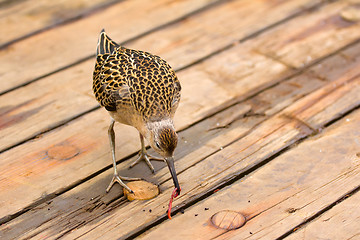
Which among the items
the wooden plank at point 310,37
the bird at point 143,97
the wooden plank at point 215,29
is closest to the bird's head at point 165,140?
the bird at point 143,97

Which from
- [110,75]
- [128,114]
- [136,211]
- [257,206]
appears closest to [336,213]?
[257,206]

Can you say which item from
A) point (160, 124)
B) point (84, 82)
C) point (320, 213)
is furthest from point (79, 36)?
point (320, 213)

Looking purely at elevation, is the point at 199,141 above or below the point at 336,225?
above

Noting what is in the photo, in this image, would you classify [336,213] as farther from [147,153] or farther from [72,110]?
[72,110]

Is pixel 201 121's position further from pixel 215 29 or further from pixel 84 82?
pixel 215 29

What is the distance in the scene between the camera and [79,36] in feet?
18.4

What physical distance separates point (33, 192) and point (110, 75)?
3.34 ft

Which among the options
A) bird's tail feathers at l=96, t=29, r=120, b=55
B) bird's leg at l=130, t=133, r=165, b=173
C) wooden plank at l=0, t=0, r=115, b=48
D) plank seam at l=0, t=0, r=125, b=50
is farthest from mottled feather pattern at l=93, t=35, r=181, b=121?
wooden plank at l=0, t=0, r=115, b=48

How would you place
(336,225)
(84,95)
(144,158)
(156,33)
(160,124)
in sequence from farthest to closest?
(156,33) → (84,95) → (144,158) → (160,124) → (336,225)

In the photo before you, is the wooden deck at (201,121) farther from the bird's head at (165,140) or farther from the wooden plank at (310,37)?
the bird's head at (165,140)

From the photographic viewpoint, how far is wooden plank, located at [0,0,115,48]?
5.68 meters

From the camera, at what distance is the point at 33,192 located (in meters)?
3.72

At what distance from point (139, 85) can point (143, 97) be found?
0.09m

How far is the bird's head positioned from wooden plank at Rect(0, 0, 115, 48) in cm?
264
